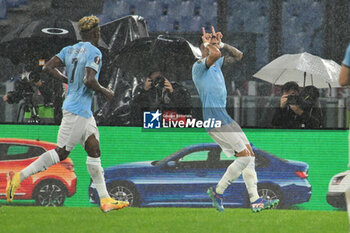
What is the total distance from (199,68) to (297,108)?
3.10 ft

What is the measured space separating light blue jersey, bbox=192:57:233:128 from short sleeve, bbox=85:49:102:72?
83cm

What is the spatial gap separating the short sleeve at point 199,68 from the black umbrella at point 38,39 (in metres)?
1.05

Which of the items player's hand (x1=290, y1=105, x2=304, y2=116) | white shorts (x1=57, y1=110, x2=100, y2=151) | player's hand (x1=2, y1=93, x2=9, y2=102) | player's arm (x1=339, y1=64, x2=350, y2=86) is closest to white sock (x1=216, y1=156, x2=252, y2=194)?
player's hand (x1=290, y1=105, x2=304, y2=116)

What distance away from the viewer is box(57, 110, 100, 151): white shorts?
22.2 feet

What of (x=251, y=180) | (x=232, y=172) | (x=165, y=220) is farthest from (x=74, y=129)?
(x=251, y=180)

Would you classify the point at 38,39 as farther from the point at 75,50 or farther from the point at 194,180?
the point at 194,180

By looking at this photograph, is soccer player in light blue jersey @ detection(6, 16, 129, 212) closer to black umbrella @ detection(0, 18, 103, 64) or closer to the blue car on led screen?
black umbrella @ detection(0, 18, 103, 64)

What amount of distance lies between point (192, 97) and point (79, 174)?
4.88 ft

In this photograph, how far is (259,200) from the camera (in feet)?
23.5

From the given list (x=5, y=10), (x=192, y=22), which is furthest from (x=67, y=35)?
(x=192, y=22)

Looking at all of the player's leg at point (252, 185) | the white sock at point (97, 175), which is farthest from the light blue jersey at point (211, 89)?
the white sock at point (97, 175)

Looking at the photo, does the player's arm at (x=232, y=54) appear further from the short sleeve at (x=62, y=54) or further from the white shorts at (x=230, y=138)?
the short sleeve at (x=62, y=54)

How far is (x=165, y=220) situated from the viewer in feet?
22.8

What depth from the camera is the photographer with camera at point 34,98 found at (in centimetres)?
681
